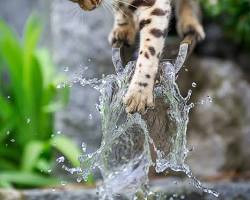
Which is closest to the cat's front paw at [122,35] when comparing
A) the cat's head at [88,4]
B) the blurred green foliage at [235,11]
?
the cat's head at [88,4]

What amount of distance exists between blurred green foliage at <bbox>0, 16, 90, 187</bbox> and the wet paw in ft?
6.17

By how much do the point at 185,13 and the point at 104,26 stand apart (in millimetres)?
1762

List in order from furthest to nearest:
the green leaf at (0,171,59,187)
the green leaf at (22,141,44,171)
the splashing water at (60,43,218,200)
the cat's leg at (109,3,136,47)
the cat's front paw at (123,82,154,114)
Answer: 1. the green leaf at (22,141,44,171)
2. the green leaf at (0,171,59,187)
3. the cat's leg at (109,3,136,47)
4. the splashing water at (60,43,218,200)
5. the cat's front paw at (123,82,154,114)

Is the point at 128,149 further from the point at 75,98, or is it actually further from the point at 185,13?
the point at 75,98

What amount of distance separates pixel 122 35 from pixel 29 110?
243cm

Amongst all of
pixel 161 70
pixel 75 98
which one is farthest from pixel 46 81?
pixel 161 70

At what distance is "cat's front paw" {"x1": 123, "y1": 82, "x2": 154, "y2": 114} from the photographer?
2881mm

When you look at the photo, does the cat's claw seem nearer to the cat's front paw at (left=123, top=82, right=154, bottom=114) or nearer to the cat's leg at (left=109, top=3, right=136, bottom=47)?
the cat's front paw at (left=123, top=82, right=154, bottom=114)

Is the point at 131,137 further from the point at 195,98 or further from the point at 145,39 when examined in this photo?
the point at 195,98

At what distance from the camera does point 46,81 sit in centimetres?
596

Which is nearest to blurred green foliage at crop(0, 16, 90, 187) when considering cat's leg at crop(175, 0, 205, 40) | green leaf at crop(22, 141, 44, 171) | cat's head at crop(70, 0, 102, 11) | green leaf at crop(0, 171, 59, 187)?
green leaf at crop(22, 141, 44, 171)

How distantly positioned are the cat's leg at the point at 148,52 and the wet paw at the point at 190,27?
56 centimetres

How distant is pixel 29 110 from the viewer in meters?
5.82

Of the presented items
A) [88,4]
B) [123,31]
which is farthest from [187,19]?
[88,4]
